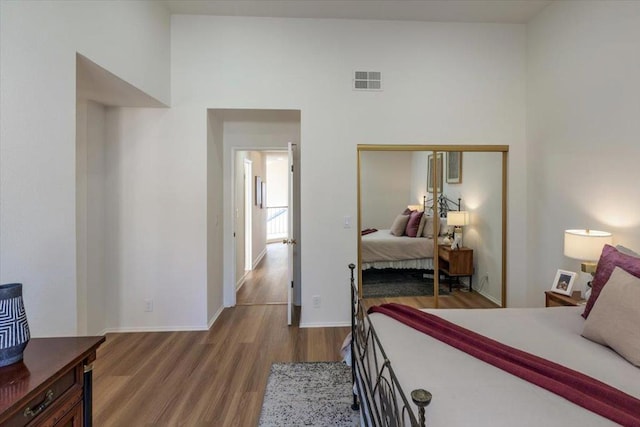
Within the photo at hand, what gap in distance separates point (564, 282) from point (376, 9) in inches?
127

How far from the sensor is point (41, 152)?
1697mm

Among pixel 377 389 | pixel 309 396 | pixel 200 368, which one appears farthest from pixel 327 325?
pixel 377 389

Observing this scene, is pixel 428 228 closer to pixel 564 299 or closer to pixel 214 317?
pixel 564 299

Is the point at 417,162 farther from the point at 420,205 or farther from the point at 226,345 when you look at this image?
the point at 226,345

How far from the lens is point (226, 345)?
9.93 feet

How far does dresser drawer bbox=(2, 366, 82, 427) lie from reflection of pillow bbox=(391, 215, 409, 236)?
3016 millimetres

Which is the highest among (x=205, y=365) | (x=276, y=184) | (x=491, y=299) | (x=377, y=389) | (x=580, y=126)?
(x=580, y=126)

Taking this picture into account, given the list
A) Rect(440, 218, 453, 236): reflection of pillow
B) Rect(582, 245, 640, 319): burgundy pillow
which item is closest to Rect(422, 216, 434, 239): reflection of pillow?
Rect(440, 218, 453, 236): reflection of pillow

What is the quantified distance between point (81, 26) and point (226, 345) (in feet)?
9.19

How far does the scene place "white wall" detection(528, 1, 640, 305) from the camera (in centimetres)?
241

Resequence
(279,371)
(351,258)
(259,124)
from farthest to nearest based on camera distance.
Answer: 1. (259,124)
2. (351,258)
3. (279,371)

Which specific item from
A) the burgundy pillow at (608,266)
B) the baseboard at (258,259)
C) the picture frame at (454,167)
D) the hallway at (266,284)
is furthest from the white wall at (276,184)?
the burgundy pillow at (608,266)

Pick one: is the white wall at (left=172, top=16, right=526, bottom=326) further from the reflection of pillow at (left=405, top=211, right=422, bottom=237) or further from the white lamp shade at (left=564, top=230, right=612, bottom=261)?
the white lamp shade at (left=564, top=230, right=612, bottom=261)

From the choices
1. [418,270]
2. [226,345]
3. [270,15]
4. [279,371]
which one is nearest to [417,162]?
[418,270]
